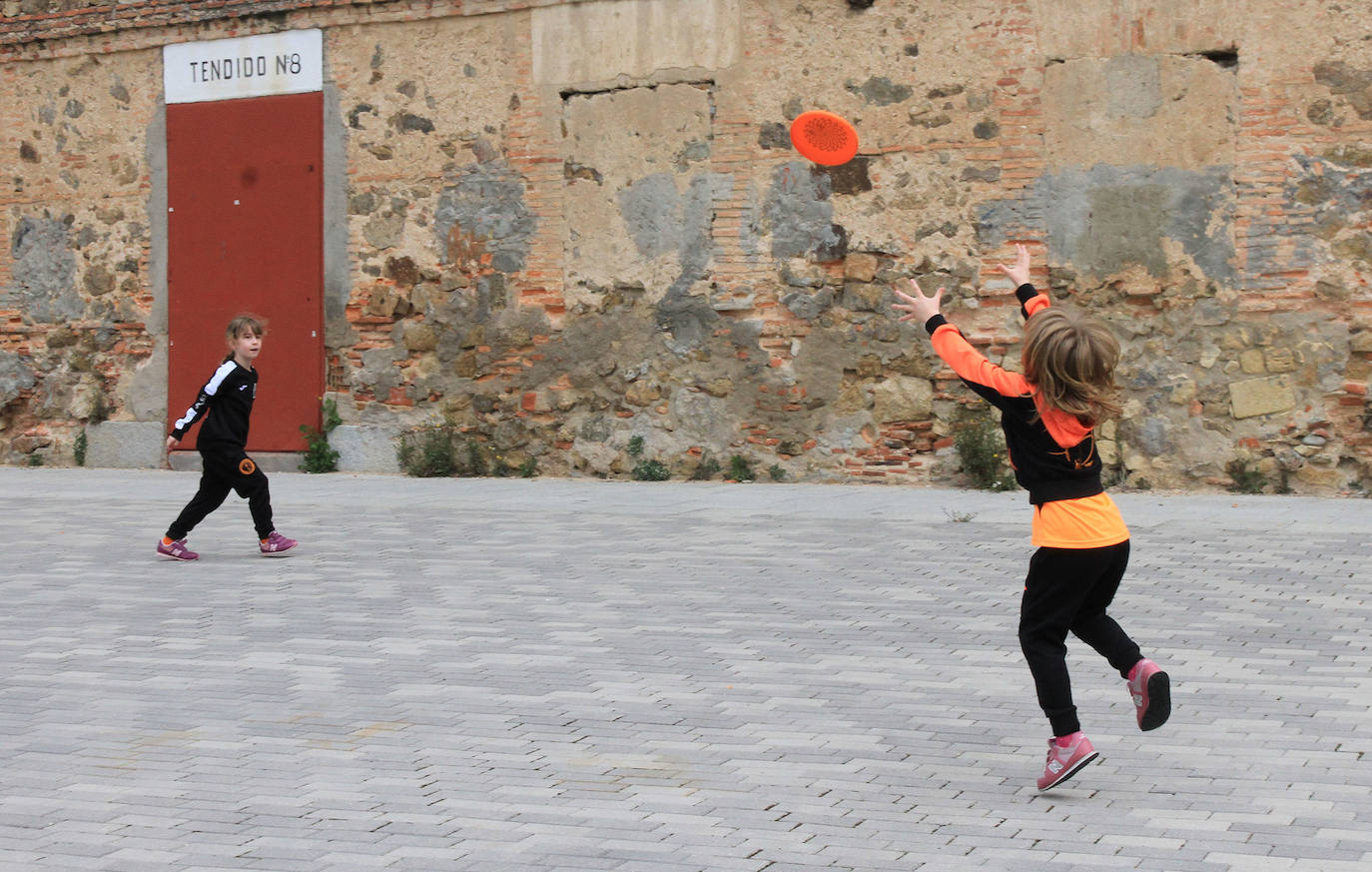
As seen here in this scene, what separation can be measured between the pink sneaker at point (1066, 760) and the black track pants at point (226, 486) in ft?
19.4

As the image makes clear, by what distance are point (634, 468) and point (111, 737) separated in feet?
28.6

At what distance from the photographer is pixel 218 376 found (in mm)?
9266

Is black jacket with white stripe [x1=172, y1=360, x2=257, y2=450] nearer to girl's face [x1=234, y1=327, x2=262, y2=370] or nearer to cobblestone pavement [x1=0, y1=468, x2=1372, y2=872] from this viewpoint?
girl's face [x1=234, y1=327, x2=262, y2=370]

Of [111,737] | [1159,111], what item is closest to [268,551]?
[111,737]

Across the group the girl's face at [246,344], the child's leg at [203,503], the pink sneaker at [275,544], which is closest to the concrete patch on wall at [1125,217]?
the girl's face at [246,344]

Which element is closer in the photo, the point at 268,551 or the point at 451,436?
the point at 268,551

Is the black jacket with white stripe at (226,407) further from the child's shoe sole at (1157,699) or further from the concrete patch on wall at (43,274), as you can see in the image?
the concrete patch on wall at (43,274)

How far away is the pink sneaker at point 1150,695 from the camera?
456 centimetres

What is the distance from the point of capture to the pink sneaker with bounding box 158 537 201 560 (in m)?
9.25

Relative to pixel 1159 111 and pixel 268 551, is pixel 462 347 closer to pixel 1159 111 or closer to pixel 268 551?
pixel 268 551

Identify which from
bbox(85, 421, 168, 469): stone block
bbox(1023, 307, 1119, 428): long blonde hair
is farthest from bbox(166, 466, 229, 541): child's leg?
bbox(85, 421, 168, 469): stone block

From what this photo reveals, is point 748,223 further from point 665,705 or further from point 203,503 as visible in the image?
point 665,705

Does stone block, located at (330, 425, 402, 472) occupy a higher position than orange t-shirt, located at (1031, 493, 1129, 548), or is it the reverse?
orange t-shirt, located at (1031, 493, 1129, 548)

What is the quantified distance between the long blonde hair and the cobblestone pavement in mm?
1128
